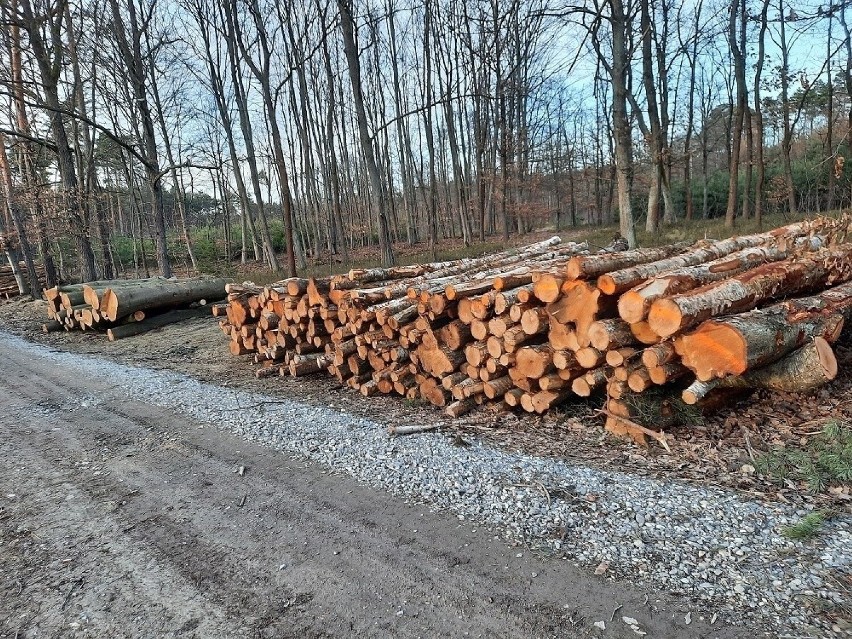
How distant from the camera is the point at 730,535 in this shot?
269 cm

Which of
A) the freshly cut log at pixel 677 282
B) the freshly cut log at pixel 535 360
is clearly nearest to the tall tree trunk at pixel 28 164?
the freshly cut log at pixel 535 360

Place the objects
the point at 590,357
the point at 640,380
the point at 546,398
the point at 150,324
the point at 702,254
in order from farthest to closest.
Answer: the point at 150,324 → the point at 702,254 → the point at 546,398 → the point at 590,357 → the point at 640,380

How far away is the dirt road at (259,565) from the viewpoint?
222 cm

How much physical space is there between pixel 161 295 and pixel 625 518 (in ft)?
35.1

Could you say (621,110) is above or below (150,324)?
above

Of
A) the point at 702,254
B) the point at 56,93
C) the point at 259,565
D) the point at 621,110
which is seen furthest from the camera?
the point at 56,93

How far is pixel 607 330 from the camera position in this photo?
4.03 m

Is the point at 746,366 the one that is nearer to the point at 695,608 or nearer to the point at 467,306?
the point at 695,608

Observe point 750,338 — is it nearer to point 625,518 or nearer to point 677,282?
point 677,282

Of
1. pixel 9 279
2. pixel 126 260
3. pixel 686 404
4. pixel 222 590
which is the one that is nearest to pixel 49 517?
pixel 222 590

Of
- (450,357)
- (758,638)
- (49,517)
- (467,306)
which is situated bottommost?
(758,638)

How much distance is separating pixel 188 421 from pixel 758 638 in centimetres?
480

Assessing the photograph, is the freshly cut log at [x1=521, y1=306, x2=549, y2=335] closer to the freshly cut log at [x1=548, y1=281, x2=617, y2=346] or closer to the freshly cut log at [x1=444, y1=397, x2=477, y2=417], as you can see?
the freshly cut log at [x1=548, y1=281, x2=617, y2=346]

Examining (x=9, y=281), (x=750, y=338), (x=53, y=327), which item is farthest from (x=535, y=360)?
(x=9, y=281)
